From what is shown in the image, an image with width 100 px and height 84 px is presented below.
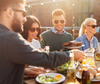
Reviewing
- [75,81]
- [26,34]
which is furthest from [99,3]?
[75,81]

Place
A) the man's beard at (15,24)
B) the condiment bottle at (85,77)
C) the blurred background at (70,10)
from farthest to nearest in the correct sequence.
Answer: the blurred background at (70,10), the condiment bottle at (85,77), the man's beard at (15,24)

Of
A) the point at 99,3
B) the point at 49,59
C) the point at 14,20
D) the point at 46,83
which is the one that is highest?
the point at 99,3

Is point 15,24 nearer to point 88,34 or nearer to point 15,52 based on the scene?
point 15,52

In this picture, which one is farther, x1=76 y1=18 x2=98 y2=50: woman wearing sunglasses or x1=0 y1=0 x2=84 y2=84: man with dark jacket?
x1=76 y1=18 x2=98 y2=50: woman wearing sunglasses

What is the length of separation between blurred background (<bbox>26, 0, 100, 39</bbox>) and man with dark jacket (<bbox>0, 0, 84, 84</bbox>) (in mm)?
10846

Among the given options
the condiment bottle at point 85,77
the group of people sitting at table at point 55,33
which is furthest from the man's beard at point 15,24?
the group of people sitting at table at point 55,33

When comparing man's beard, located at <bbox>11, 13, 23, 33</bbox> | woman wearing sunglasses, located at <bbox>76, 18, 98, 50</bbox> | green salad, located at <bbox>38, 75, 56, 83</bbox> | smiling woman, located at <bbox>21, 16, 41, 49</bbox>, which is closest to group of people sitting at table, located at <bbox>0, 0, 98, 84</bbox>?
man's beard, located at <bbox>11, 13, 23, 33</bbox>

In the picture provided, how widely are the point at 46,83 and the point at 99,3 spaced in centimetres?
1348

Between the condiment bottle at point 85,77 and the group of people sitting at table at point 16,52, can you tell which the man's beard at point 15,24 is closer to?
the group of people sitting at table at point 16,52

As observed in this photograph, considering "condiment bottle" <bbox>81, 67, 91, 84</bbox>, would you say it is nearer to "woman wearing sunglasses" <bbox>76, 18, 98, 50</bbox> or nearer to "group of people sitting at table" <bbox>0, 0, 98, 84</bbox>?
"group of people sitting at table" <bbox>0, 0, 98, 84</bbox>

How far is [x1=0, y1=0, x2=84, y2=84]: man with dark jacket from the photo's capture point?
1245 mm

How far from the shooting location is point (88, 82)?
5.36 ft

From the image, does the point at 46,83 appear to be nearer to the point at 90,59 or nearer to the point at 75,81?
the point at 75,81

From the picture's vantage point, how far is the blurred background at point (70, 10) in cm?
1360
